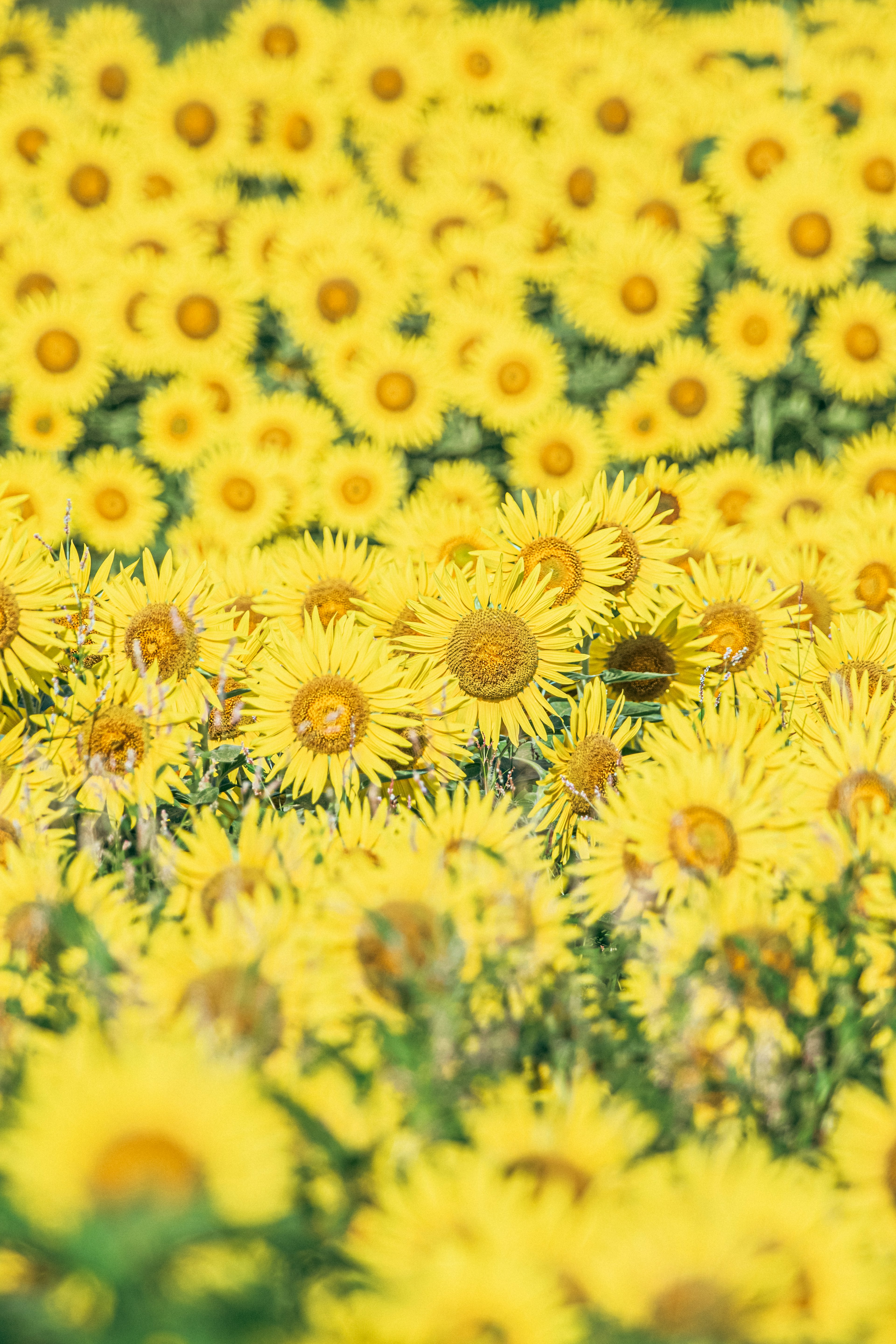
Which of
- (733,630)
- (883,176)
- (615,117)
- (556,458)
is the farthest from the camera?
(615,117)

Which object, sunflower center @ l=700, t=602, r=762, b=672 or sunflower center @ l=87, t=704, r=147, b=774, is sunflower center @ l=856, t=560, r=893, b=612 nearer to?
sunflower center @ l=700, t=602, r=762, b=672

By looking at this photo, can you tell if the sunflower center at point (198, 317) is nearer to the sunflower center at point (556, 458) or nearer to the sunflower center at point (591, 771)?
the sunflower center at point (556, 458)

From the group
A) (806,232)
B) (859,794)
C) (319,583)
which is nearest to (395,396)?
(806,232)

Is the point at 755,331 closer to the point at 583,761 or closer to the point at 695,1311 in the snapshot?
the point at 583,761

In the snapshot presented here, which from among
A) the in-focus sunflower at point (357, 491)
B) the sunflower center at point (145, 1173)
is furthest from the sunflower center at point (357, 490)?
the sunflower center at point (145, 1173)

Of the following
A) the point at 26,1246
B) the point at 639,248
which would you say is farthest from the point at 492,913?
the point at 639,248
